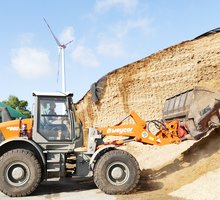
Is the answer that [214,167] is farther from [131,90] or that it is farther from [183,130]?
[131,90]

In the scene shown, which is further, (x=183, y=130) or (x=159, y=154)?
(x=159, y=154)

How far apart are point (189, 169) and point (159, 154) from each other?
110 inches

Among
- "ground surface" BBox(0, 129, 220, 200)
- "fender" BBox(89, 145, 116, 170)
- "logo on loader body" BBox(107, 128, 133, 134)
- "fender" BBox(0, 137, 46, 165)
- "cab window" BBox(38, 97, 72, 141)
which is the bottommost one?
"ground surface" BBox(0, 129, 220, 200)

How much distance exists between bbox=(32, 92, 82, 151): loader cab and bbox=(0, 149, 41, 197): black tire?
495 mm

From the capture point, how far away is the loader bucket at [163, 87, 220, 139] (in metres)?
7.86

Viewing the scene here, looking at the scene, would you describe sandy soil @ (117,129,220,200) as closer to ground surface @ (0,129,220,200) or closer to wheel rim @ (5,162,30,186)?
ground surface @ (0,129,220,200)

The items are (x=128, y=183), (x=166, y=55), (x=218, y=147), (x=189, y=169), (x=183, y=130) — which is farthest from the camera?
(x=166, y=55)

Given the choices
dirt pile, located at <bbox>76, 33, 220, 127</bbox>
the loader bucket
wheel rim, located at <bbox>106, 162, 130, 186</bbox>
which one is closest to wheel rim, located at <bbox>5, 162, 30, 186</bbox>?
wheel rim, located at <bbox>106, 162, 130, 186</bbox>

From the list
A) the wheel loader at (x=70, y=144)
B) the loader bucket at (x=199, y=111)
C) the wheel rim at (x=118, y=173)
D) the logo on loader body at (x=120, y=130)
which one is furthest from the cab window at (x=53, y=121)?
the loader bucket at (x=199, y=111)

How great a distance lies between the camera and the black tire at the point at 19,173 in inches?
293

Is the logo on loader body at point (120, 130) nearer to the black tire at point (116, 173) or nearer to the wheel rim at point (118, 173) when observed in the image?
the black tire at point (116, 173)

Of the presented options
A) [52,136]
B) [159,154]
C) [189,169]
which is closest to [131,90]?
[159,154]

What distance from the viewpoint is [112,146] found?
26.0 ft

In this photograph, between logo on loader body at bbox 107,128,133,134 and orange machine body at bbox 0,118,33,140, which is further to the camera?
logo on loader body at bbox 107,128,133,134
